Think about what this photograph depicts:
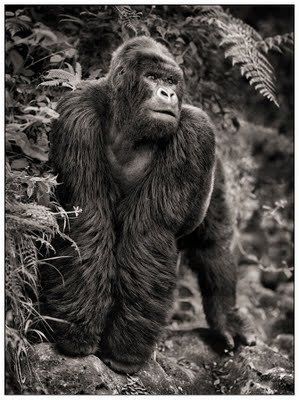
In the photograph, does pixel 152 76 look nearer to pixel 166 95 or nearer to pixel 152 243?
pixel 166 95

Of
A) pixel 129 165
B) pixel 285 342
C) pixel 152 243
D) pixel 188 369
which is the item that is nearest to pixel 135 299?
pixel 152 243

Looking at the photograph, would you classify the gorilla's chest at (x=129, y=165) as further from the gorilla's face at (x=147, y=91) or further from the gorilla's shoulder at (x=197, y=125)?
the gorilla's shoulder at (x=197, y=125)

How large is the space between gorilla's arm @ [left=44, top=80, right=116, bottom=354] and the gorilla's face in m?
0.21

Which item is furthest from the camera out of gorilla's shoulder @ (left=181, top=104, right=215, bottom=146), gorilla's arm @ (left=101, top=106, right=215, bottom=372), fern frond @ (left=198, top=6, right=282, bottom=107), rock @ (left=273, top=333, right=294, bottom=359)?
rock @ (left=273, top=333, right=294, bottom=359)

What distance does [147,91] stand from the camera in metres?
2.94

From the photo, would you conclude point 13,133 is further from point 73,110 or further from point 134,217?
point 134,217

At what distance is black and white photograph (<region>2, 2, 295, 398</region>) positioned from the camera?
272 centimetres

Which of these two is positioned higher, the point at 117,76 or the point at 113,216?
the point at 117,76

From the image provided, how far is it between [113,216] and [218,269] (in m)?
1.12

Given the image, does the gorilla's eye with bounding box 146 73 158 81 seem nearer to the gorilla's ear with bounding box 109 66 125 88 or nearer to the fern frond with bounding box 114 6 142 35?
the gorilla's ear with bounding box 109 66 125 88

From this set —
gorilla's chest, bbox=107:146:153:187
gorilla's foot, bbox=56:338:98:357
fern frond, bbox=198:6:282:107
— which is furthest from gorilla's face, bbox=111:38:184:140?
gorilla's foot, bbox=56:338:98:357

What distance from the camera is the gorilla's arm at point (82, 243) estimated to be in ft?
9.27

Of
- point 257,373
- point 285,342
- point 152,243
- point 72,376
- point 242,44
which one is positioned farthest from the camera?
point 285,342

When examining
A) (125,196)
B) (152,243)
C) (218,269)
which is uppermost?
(125,196)
